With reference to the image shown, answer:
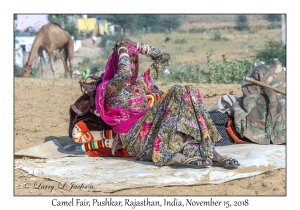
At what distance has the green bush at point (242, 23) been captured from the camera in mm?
32531

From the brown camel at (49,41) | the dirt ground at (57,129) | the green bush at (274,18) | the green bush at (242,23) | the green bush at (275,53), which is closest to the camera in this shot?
the dirt ground at (57,129)

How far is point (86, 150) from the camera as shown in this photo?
5664 mm

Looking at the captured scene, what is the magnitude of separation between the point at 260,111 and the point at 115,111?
1589mm

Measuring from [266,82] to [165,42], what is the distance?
23.9 meters

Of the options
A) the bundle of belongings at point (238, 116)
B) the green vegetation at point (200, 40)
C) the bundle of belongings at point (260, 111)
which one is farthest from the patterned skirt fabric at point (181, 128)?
the green vegetation at point (200, 40)

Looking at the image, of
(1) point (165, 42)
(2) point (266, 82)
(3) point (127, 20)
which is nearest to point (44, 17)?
(3) point (127, 20)

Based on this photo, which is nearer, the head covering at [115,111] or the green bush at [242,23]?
the head covering at [115,111]

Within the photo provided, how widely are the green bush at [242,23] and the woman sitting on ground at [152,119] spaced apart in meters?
27.4

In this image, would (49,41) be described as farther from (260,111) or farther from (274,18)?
(274,18)

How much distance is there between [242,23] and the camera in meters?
33.8

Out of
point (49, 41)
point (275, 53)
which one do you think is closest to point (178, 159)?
point (49, 41)

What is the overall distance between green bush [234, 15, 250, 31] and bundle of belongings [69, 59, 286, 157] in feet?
87.1

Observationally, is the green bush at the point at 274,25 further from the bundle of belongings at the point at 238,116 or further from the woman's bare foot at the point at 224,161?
the woman's bare foot at the point at 224,161

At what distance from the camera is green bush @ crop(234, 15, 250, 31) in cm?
3253
